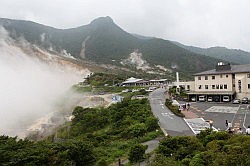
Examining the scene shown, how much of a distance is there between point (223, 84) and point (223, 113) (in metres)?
10.0

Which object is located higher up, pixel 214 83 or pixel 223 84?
pixel 214 83

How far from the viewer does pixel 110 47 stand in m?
159

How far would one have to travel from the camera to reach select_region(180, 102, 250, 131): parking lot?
2480cm

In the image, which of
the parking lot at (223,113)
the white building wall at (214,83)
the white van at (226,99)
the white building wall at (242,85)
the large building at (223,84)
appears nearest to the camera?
the parking lot at (223,113)

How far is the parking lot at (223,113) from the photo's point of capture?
24.8 m

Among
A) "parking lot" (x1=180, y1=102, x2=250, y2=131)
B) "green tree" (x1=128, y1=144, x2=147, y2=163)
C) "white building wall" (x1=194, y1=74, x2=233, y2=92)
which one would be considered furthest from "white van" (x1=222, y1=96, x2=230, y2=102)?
"green tree" (x1=128, y1=144, x2=147, y2=163)

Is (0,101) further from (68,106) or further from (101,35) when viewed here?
(101,35)

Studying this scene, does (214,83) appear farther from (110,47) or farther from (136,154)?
(110,47)

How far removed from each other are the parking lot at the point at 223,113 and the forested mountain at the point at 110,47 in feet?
314

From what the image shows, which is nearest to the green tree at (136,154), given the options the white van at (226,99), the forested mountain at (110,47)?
the white van at (226,99)

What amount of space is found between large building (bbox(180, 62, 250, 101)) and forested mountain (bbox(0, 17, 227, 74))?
89.2 metres

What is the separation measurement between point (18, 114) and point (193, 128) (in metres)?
30.6

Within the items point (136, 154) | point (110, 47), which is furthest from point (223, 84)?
point (110, 47)

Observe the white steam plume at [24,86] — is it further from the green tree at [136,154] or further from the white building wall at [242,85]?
the white building wall at [242,85]
